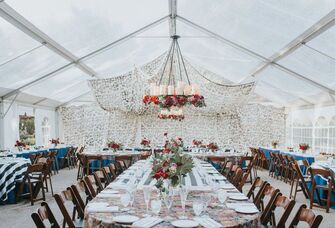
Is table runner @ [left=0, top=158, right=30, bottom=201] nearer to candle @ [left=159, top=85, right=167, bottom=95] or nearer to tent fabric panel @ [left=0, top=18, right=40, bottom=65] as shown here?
tent fabric panel @ [left=0, top=18, right=40, bottom=65]

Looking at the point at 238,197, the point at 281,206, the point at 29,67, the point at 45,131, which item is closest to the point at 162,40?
the point at 29,67

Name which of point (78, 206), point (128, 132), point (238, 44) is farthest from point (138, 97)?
point (78, 206)

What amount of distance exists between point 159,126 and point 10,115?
18.1 feet

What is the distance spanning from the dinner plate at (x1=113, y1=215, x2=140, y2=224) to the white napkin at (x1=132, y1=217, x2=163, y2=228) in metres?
0.06

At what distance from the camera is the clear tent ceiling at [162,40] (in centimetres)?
610

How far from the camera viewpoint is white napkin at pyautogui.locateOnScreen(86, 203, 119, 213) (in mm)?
3082

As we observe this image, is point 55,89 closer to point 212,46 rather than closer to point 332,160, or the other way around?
point 212,46

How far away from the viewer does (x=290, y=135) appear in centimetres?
1427

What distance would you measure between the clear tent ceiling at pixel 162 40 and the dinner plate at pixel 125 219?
3999 millimetres

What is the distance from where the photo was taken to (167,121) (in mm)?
13961

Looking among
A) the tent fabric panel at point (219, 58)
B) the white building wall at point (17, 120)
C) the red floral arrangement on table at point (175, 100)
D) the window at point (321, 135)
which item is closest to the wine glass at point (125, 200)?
the red floral arrangement on table at point (175, 100)

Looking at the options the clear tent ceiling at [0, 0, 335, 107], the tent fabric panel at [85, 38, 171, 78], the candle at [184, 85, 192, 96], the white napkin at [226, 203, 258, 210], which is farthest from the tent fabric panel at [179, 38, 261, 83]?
the white napkin at [226, 203, 258, 210]

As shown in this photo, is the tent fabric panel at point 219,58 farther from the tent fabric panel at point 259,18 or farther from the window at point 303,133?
the window at point 303,133

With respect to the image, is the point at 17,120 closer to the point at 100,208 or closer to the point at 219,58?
the point at 219,58
